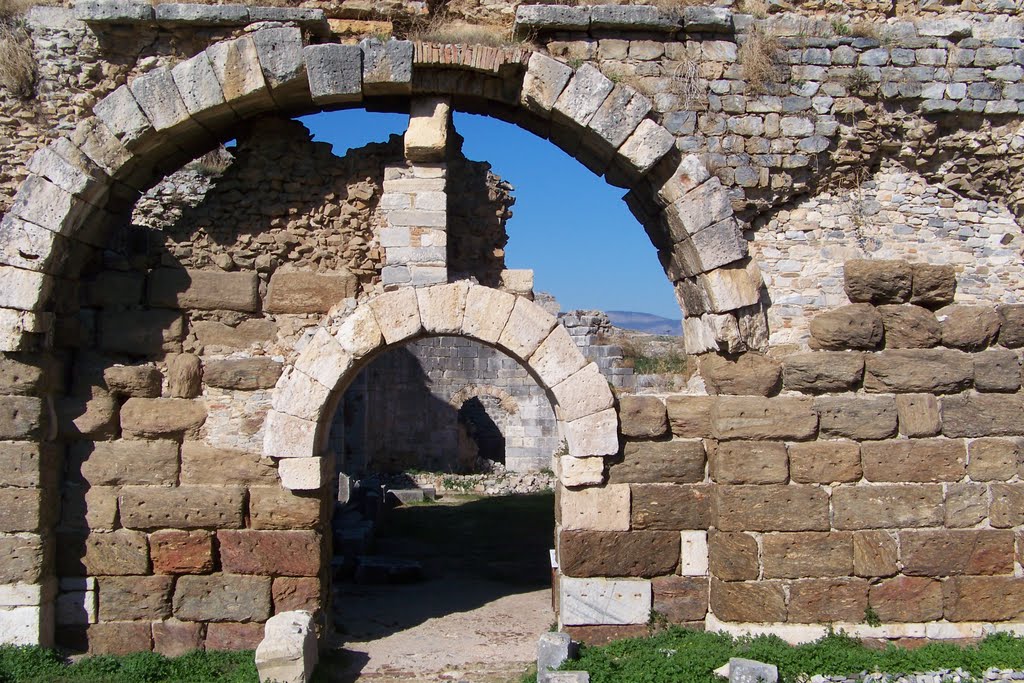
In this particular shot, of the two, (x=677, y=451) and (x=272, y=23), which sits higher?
(x=272, y=23)

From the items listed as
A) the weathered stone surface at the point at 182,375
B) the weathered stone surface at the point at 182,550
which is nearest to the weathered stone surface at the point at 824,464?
the weathered stone surface at the point at 182,550

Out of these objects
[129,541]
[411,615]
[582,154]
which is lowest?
[411,615]

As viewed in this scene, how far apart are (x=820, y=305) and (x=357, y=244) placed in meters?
3.49

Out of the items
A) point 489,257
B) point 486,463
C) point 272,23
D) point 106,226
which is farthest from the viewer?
point 486,463

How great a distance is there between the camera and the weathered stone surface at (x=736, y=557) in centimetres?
638

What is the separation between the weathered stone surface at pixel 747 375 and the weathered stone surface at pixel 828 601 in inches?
55.7

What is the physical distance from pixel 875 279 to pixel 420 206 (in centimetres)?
339

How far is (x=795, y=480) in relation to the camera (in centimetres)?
644

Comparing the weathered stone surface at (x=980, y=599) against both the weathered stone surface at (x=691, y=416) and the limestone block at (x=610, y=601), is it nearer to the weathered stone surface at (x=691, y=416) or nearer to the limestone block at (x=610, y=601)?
the weathered stone surface at (x=691, y=416)

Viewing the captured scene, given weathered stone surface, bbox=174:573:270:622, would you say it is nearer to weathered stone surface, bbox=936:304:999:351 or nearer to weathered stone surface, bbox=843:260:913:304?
weathered stone surface, bbox=843:260:913:304

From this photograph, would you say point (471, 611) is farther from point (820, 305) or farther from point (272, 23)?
point (272, 23)

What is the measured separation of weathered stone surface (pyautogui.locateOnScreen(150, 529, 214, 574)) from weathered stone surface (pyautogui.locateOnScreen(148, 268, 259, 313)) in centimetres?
168

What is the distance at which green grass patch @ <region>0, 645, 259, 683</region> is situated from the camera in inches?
234


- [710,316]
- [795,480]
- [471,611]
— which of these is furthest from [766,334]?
[471,611]
